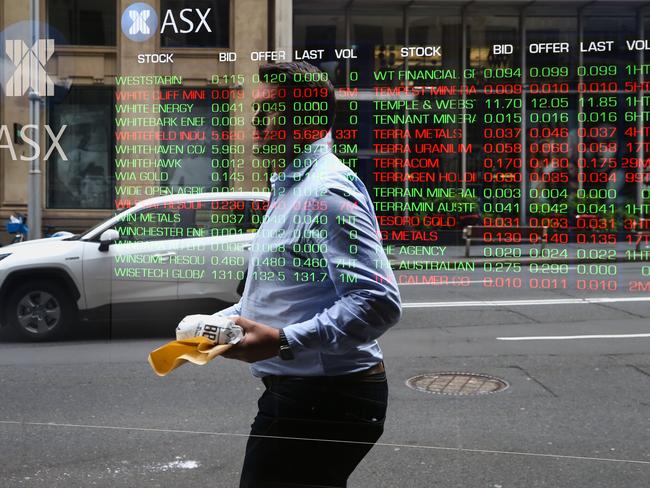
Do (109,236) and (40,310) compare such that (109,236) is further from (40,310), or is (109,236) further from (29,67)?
→ (29,67)

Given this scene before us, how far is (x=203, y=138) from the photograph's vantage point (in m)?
2.35

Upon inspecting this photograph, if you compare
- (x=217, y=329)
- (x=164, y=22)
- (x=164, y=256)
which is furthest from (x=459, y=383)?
(x=164, y=22)

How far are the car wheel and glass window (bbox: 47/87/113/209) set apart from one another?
0.25 metres

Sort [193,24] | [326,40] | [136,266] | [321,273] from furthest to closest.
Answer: [136,266] → [193,24] → [326,40] → [321,273]

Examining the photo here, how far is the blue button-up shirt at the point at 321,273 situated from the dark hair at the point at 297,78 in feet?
0.45

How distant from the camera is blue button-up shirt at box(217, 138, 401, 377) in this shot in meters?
1.71

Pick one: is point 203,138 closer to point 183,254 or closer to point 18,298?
point 183,254

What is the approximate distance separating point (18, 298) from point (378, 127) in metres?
1.14

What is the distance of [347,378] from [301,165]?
48 cm

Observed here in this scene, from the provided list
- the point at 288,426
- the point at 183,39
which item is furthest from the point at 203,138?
the point at 288,426

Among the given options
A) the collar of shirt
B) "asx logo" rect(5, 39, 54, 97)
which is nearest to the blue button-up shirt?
the collar of shirt

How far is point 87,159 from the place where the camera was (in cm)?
242

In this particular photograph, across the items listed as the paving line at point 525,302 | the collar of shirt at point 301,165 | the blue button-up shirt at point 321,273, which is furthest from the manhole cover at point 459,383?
the collar of shirt at point 301,165

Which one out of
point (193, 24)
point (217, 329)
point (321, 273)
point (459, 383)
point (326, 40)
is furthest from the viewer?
point (459, 383)
